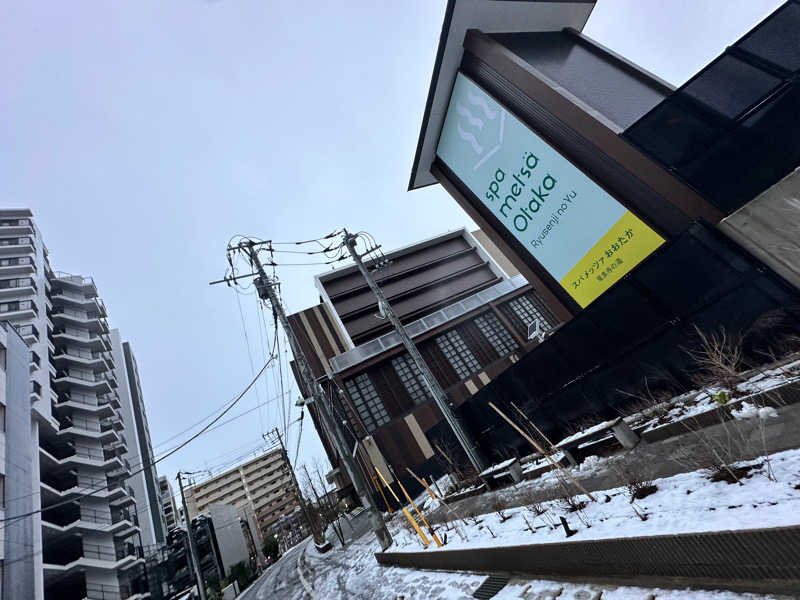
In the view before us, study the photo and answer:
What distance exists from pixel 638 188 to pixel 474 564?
908cm

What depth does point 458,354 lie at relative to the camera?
2683 centimetres

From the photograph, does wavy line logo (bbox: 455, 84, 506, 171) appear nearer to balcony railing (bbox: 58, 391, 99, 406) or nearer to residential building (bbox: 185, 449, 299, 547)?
balcony railing (bbox: 58, 391, 99, 406)

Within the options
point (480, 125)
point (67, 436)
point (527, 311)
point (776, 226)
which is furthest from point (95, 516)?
point (776, 226)

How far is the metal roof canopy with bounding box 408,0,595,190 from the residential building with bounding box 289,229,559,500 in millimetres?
8049

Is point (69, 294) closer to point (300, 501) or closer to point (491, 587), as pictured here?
point (300, 501)

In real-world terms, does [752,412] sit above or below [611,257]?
below

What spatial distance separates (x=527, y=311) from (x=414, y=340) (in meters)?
11.1

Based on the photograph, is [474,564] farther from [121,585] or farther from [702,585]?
[121,585]

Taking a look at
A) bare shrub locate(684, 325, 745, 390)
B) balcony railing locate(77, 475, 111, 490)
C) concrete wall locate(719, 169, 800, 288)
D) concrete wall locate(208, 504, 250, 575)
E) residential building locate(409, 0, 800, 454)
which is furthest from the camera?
concrete wall locate(208, 504, 250, 575)

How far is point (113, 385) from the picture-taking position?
41469mm

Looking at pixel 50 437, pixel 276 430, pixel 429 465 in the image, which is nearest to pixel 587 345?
pixel 429 465

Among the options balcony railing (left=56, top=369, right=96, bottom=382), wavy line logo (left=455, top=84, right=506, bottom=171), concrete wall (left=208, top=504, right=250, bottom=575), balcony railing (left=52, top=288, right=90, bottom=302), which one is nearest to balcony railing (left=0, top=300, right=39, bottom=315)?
balcony railing (left=56, top=369, right=96, bottom=382)

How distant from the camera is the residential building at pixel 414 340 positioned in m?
22.4

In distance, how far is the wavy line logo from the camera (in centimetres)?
1163
